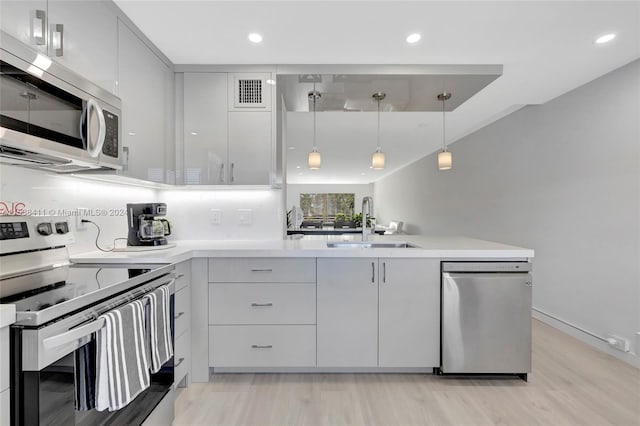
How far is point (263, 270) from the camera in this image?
6.95ft

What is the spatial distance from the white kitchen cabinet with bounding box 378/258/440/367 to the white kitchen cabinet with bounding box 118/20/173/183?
171 cm

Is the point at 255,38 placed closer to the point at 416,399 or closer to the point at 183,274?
the point at 183,274

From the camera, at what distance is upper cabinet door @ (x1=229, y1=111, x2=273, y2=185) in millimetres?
2439

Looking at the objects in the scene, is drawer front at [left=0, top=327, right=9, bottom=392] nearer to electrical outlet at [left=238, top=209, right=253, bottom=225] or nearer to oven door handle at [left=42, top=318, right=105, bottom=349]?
oven door handle at [left=42, top=318, right=105, bottom=349]

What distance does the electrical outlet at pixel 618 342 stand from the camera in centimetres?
241

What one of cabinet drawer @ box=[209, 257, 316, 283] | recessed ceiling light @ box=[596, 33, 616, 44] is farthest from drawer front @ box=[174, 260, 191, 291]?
recessed ceiling light @ box=[596, 33, 616, 44]

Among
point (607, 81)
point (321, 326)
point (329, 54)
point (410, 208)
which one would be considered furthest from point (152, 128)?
point (410, 208)

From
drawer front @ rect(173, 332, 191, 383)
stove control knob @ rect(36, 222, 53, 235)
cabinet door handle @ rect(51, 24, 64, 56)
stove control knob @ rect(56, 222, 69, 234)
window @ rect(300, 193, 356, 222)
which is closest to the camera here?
cabinet door handle @ rect(51, 24, 64, 56)

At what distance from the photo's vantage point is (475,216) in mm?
4805

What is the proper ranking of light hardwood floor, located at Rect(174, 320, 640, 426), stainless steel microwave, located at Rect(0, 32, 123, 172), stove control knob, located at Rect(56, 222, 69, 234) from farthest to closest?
light hardwood floor, located at Rect(174, 320, 640, 426) < stove control knob, located at Rect(56, 222, 69, 234) < stainless steel microwave, located at Rect(0, 32, 123, 172)

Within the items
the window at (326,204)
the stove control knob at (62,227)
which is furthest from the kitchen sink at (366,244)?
the window at (326,204)

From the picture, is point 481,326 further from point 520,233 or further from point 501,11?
point 520,233

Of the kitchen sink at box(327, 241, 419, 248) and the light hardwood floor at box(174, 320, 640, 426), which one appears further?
the kitchen sink at box(327, 241, 419, 248)

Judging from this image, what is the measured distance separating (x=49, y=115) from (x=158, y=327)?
997mm
